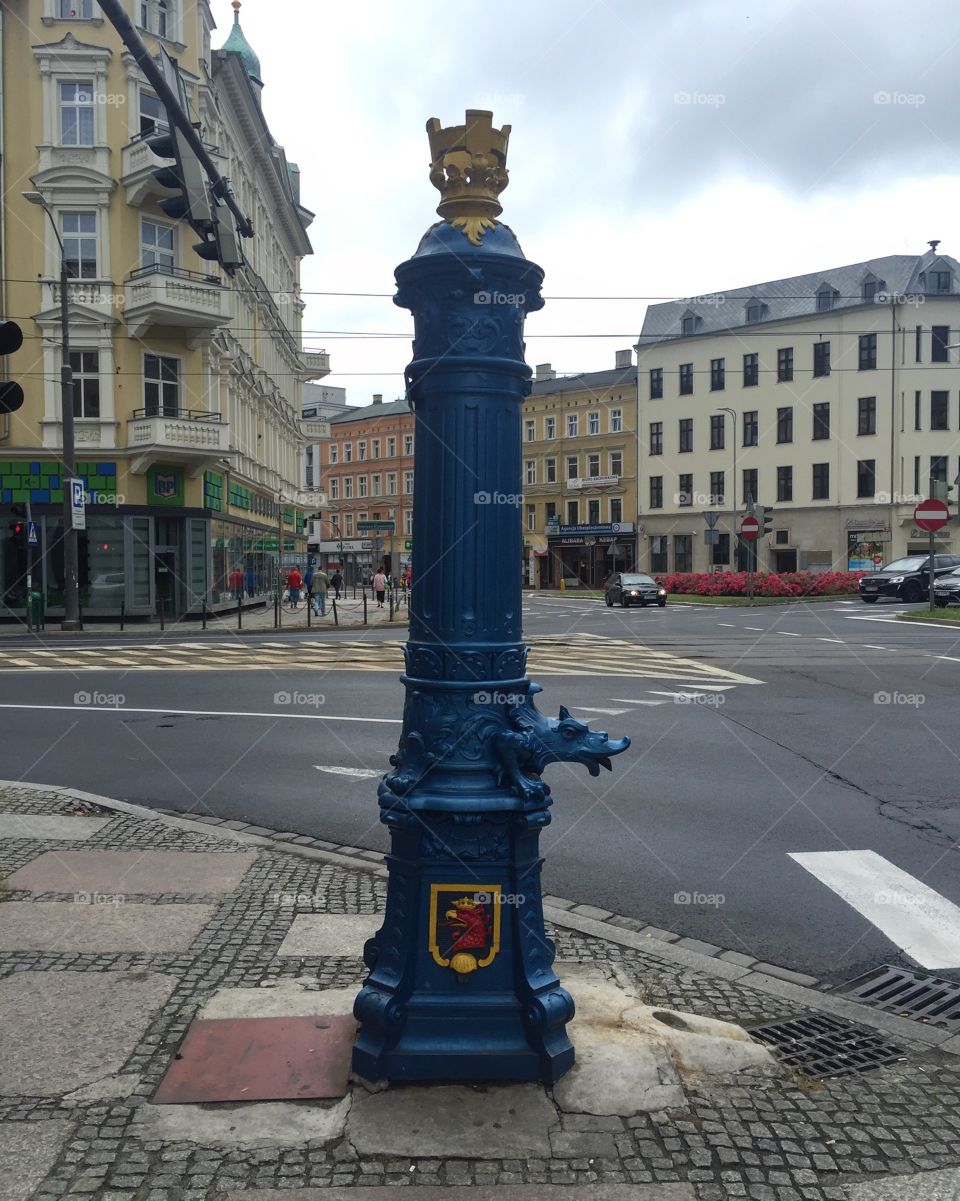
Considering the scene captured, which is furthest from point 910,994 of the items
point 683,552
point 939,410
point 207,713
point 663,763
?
point 683,552

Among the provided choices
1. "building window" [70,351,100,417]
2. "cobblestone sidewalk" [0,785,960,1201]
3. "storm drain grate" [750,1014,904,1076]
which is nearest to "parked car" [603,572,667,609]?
"building window" [70,351,100,417]

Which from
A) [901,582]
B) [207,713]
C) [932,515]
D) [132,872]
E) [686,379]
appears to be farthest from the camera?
[686,379]

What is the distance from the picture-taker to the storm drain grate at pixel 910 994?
428cm

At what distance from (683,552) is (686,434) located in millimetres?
7195

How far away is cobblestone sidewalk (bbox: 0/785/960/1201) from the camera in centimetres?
300

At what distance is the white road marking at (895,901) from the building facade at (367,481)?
71.8 meters

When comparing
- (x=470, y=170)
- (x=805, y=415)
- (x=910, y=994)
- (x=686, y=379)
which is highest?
(x=686, y=379)

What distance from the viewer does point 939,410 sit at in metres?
56.7

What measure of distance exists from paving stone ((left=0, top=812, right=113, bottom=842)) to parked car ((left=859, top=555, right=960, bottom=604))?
33257mm

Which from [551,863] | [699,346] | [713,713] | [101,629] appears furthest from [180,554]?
[699,346]

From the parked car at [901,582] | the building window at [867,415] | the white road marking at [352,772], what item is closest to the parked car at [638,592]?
the parked car at [901,582]

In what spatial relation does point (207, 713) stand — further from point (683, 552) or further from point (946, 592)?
point (683, 552)

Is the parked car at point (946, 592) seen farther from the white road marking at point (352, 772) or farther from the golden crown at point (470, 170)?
the golden crown at point (470, 170)

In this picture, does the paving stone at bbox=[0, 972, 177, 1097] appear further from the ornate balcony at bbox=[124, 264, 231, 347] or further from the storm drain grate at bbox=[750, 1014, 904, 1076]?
the ornate balcony at bbox=[124, 264, 231, 347]
